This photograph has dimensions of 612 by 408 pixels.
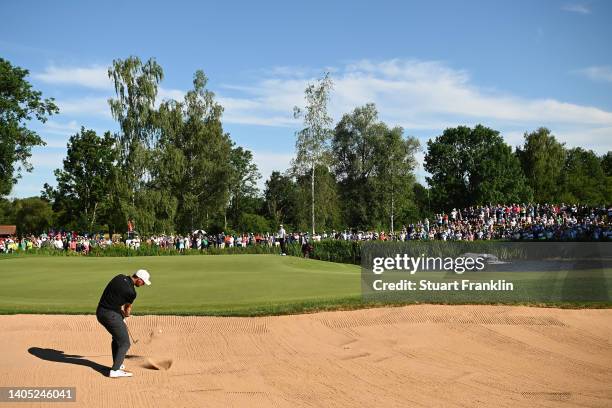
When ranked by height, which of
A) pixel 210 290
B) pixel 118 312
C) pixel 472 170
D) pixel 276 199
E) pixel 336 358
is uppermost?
pixel 472 170

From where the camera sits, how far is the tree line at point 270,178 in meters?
59.0

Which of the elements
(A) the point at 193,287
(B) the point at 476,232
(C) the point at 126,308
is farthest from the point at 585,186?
(C) the point at 126,308

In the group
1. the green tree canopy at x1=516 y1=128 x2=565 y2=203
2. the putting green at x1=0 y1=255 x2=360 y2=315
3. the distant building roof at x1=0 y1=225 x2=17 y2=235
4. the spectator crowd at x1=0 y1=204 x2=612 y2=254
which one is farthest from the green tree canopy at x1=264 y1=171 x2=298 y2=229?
the putting green at x1=0 y1=255 x2=360 y2=315

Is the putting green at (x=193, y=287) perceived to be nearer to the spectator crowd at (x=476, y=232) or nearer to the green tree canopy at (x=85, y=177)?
the spectator crowd at (x=476, y=232)

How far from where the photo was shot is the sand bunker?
9.74m

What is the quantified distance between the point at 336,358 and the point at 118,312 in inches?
175

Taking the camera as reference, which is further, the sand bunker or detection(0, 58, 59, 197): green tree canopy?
detection(0, 58, 59, 197): green tree canopy

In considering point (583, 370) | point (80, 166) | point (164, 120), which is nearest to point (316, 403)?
point (583, 370)

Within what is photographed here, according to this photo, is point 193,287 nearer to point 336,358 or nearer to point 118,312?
point 118,312

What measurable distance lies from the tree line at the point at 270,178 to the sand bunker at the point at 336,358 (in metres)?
43.1

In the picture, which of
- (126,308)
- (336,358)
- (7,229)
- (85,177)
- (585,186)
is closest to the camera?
(126,308)

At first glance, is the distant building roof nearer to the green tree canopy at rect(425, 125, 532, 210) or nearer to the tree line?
the tree line

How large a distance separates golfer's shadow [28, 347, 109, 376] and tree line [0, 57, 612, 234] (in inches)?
1786

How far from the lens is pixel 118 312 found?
1120 cm
